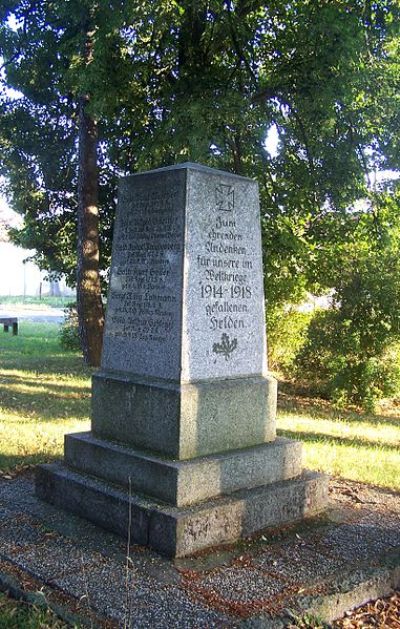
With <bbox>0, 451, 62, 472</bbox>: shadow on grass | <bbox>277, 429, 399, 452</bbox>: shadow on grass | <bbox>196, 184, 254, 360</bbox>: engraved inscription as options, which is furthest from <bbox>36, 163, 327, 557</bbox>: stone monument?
<bbox>277, 429, 399, 452</bbox>: shadow on grass

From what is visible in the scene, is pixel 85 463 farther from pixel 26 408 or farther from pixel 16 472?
pixel 26 408

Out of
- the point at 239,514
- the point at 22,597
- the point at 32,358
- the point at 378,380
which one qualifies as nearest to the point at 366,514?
the point at 239,514

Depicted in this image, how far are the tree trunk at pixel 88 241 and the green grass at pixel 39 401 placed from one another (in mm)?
953

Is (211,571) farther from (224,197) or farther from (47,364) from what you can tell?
(47,364)

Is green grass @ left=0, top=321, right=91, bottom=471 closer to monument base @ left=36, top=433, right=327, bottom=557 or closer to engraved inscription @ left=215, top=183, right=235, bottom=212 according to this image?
monument base @ left=36, top=433, right=327, bottom=557


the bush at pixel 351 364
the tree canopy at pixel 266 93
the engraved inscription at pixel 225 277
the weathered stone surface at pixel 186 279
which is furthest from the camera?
the bush at pixel 351 364

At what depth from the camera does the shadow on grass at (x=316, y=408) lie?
10.6 meters

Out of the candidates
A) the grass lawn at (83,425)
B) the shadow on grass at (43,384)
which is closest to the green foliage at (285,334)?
the grass lawn at (83,425)

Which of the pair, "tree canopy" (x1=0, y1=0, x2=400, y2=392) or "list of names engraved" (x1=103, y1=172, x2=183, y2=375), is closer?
"list of names engraved" (x1=103, y1=172, x2=183, y2=375)

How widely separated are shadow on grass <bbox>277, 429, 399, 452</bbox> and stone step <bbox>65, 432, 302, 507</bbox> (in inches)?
119

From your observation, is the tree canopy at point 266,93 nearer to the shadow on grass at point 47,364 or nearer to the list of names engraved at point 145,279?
the shadow on grass at point 47,364

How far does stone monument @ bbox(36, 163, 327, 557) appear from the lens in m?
4.41

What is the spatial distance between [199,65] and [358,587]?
9.08 metres

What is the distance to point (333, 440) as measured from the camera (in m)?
8.16
